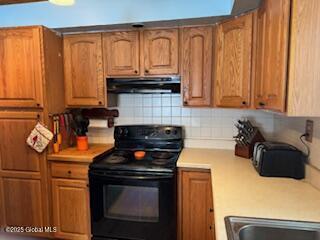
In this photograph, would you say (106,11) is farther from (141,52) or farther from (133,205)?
(133,205)

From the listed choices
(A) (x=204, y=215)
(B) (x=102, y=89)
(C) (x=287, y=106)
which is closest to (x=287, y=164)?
(C) (x=287, y=106)

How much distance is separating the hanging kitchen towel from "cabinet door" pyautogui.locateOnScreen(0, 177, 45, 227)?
35 centimetres

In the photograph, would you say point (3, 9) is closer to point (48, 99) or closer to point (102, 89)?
point (48, 99)

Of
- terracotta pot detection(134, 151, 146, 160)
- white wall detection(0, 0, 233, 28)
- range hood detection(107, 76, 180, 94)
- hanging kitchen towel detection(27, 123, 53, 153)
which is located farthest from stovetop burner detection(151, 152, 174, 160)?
white wall detection(0, 0, 233, 28)

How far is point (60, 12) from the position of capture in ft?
7.22

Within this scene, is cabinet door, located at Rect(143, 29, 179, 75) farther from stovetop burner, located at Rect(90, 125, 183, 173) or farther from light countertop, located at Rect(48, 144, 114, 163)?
light countertop, located at Rect(48, 144, 114, 163)

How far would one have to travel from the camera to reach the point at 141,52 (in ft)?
7.13

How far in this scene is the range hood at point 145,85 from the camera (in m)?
2.17

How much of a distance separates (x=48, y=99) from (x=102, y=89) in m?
0.49

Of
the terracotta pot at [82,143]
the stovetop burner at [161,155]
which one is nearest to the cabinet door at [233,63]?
the stovetop burner at [161,155]

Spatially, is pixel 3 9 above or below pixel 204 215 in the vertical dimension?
above

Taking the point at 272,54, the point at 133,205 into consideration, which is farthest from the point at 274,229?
the point at 133,205

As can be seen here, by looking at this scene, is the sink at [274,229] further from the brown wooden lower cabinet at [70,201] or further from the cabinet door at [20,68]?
the cabinet door at [20,68]

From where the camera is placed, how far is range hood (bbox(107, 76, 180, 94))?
217 cm
